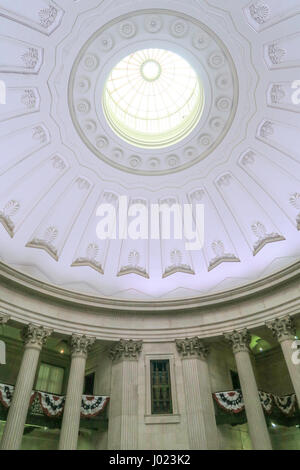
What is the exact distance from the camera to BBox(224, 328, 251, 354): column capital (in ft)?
50.4

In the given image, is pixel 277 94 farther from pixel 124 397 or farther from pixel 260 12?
pixel 124 397

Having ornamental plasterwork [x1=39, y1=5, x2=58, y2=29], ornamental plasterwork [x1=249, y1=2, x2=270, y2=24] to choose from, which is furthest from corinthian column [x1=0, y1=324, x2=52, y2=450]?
ornamental plasterwork [x1=249, y1=2, x2=270, y2=24]

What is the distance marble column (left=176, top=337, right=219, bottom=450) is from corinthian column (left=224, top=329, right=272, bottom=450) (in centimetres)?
162

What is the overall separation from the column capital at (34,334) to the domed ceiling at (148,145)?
93.2 inches

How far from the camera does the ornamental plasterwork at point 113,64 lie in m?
15.1

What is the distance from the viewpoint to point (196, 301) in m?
17.2

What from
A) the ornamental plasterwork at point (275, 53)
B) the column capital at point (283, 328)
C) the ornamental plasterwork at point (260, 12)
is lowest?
the column capital at point (283, 328)

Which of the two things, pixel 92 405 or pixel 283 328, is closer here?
pixel 283 328

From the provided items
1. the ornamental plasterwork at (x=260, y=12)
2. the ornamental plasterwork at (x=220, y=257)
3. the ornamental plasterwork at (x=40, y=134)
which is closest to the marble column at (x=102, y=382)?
the ornamental plasterwork at (x=220, y=257)

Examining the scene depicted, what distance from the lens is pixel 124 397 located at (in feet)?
49.2

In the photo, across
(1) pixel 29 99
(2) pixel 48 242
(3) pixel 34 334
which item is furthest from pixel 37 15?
(3) pixel 34 334

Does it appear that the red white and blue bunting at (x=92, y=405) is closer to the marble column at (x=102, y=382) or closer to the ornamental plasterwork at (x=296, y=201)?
the marble column at (x=102, y=382)

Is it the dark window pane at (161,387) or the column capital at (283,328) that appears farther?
the dark window pane at (161,387)

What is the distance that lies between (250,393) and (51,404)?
826 centimetres
